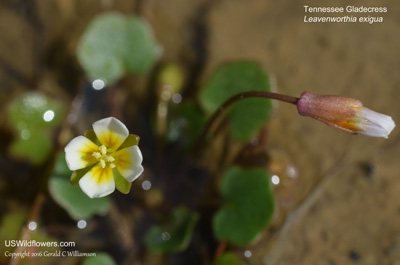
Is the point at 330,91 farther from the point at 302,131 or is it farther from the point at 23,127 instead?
the point at 23,127

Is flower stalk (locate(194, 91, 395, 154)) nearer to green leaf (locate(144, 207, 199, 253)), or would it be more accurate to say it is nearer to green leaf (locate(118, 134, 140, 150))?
green leaf (locate(118, 134, 140, 150))

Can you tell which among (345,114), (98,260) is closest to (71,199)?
(98,260)

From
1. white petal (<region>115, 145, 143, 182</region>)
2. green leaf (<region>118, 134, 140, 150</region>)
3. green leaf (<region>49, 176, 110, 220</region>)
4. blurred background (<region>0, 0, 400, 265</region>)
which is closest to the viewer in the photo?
white petal (<region>115, 145, 143, 182</region>)

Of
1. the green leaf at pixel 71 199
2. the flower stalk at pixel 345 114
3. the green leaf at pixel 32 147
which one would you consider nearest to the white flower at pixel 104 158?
the green leaf at pixel 71 199

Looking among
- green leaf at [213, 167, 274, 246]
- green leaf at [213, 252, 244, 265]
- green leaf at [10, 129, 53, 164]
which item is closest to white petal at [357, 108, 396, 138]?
green leaf at [213, 167, 274, 246]

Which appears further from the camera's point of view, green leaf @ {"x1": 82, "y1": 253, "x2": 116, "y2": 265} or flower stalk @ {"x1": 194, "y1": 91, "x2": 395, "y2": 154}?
green leaf @ {"x1": 82, "y1": 253, "x2": 116, "y2": 265}

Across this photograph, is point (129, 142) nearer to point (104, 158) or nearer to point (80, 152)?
point (104, 158)

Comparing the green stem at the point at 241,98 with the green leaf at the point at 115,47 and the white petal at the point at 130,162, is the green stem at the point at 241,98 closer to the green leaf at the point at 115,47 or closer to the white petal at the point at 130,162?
the white petal at the point at 130,162
